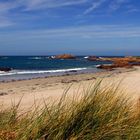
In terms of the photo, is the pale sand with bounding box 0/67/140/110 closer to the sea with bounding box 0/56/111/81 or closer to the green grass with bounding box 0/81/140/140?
the green grass with bounding box 0/81/140/140

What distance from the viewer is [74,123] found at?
431 centimetres

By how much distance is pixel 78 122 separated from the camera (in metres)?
4.33

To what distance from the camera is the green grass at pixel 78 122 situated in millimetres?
4059

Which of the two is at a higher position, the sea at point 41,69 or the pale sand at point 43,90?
the pale sand at point 43,90

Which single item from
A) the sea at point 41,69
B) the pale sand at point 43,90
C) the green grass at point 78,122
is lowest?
the sea at point 41,69

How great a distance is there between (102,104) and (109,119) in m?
0.19

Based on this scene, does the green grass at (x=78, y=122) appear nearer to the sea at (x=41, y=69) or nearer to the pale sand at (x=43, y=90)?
the pale sand at (x=43, y=90)

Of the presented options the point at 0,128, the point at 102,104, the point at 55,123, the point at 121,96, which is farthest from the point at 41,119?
the point at 121,96

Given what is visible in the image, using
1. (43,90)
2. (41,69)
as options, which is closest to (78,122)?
(43,90)

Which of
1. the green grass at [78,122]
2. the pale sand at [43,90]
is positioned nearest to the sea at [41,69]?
the pale sand at [43,90]

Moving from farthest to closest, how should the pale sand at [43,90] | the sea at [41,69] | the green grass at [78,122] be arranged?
the sea at [41,69] < the pale sand at [43,90] < the green grass at [78,122]

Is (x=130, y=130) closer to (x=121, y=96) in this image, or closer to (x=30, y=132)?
(x=121, y=96)

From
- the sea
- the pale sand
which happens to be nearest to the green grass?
the pale sand

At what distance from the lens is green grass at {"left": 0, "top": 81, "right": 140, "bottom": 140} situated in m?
4.06
